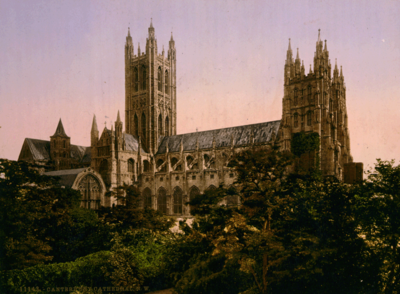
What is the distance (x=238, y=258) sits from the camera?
14570 millimetres

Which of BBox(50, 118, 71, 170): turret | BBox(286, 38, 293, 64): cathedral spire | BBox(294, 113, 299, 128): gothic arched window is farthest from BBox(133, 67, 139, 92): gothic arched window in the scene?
BBox(294, 113, 299, 128): gothic arched window

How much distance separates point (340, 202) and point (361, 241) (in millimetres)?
1922

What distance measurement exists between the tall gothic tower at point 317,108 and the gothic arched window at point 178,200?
17892mm

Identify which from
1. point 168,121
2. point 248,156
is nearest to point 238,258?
point 248,156

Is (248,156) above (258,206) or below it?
above

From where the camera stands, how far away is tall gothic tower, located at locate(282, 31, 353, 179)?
4484cm

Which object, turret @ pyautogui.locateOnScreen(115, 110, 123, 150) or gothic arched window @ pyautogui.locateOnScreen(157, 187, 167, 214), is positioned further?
turret @ pyautogui.locateOnScreen(115, 110, 123, 150)

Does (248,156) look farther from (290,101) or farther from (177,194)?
(177,194)

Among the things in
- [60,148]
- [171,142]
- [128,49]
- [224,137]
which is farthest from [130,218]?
[128,49]

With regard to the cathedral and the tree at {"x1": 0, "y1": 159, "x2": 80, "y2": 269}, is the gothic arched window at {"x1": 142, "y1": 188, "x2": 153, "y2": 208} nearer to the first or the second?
the cathedral

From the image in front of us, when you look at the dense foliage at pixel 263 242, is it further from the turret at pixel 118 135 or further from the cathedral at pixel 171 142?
the turret at pixel 118 135

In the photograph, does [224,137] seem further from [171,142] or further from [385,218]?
[385,218]

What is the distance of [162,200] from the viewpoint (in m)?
55.5

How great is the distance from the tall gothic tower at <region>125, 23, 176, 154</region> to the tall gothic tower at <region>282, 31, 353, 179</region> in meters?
28.2
